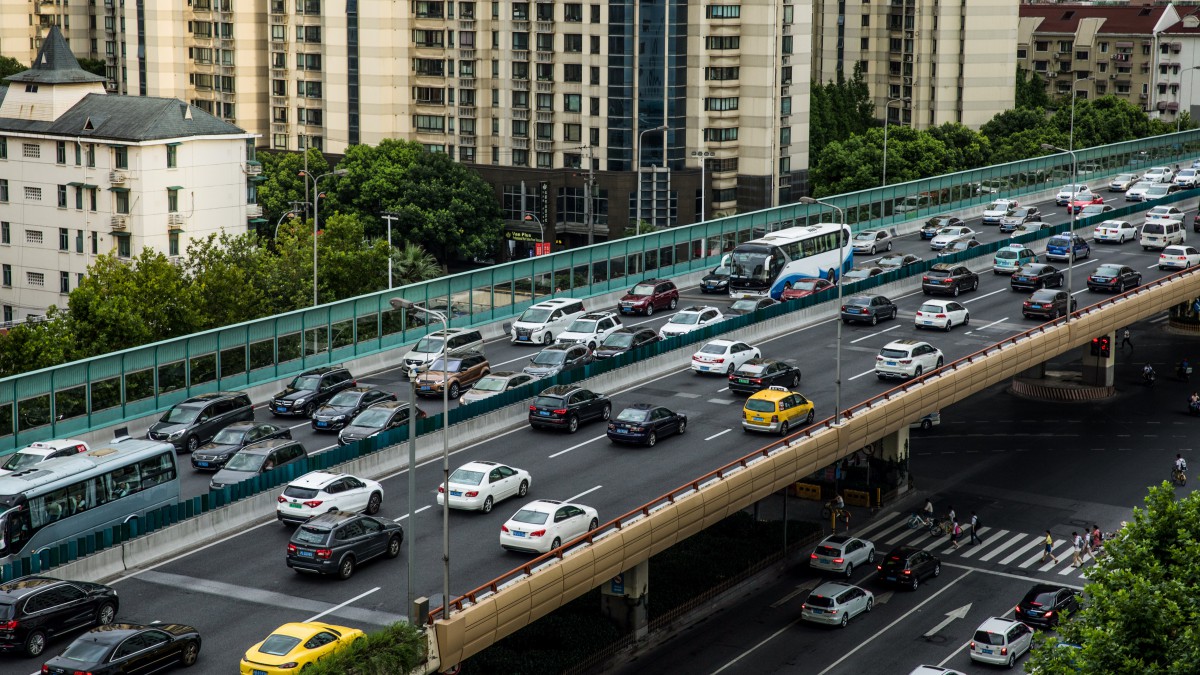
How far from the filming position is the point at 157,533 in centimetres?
5372

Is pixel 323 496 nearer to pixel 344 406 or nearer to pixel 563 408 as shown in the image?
pixel 344 406

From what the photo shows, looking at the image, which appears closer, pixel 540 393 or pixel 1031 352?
pixel 540 393

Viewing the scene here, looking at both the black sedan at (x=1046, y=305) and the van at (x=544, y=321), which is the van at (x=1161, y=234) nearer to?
the black sedan at (x=1046, y=305)

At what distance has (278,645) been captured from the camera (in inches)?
1769

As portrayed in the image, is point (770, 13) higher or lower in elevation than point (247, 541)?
higher

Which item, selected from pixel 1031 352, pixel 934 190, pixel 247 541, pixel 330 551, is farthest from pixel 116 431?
pixel 934 190

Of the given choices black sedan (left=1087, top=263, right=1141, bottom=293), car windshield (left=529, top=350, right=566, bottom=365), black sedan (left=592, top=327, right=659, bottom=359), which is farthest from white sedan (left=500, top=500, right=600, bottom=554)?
black sedan (left=1087, top=263, right=1141, bottom=293)

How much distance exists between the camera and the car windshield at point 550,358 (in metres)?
76.2

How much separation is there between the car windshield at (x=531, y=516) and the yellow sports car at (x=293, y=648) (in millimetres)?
9822

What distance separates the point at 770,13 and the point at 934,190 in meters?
26.4

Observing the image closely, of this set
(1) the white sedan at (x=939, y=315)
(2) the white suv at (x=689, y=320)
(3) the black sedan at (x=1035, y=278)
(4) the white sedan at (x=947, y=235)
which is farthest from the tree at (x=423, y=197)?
(1) the white sedan at (x=939, y=315)

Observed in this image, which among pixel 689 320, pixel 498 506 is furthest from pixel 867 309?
pixel 498 506

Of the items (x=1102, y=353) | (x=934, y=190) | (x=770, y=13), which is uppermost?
(x=770, y=13)

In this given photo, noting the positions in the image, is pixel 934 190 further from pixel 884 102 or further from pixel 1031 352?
pixel 884 102
